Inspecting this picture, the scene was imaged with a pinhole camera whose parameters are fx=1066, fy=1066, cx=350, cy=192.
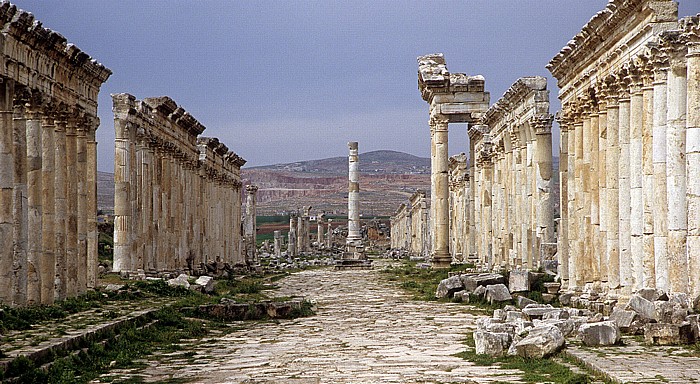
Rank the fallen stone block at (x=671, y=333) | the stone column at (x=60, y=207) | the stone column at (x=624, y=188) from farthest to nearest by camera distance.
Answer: the stone column at (x=60, y=207), the stone column at (x=624, y=188), the fallen stone block at (x=671, y=333)

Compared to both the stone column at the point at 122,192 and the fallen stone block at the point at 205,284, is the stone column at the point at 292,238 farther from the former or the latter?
the fallen stone block at the point at 205,284

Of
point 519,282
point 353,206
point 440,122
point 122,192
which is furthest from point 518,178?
point 353,206

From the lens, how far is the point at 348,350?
1848 cm

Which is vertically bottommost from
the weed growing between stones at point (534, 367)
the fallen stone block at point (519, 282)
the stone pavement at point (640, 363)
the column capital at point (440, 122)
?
the weed growing between stones at point (534, 367)

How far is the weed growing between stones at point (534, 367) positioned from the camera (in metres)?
13.5

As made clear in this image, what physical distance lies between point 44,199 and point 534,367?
13.9m

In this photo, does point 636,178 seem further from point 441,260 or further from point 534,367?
point 441,260

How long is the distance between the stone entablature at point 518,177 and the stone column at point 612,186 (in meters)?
9.29

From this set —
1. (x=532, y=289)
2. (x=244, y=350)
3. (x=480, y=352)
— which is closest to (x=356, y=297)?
(x=532, y=289)

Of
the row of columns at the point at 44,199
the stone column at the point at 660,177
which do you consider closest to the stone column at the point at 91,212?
the row of columns at the point at 44,199

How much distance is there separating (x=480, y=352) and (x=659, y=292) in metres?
4.01

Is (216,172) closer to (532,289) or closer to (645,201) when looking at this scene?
(532,289)

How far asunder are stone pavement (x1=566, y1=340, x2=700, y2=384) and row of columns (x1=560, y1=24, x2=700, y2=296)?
297 centimetres

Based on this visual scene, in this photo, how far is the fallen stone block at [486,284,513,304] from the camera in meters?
27.3
